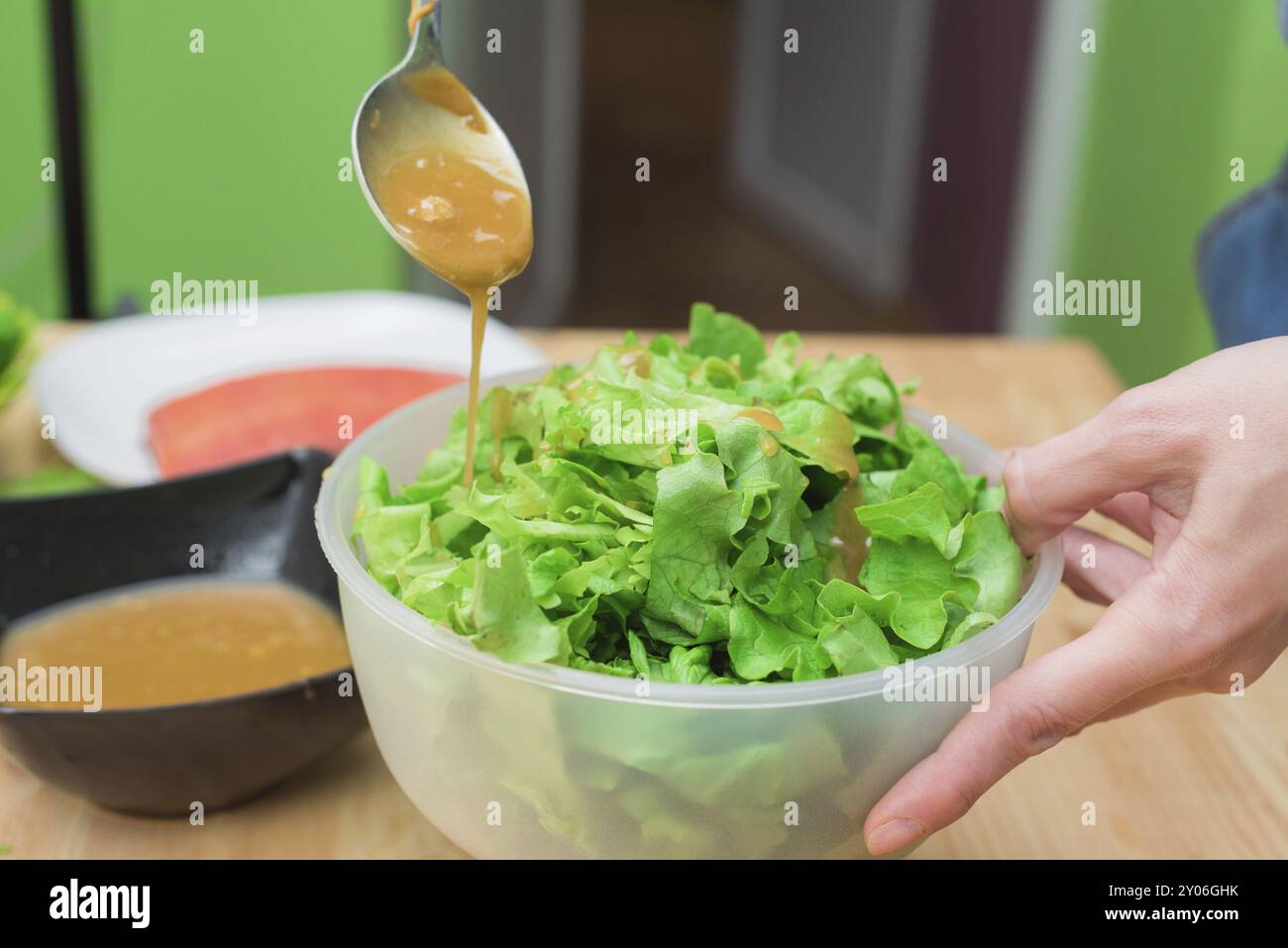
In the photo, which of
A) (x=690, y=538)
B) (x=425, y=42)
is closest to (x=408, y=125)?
(x=425, y=42)

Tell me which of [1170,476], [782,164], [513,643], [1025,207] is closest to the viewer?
[513,643]

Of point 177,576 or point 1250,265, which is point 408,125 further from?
point 1250,265

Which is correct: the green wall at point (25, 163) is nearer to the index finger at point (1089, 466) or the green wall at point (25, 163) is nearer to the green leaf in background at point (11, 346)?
the green leaf in background at point (11, 346)

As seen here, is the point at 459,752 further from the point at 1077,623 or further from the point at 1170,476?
the point at 1077,623

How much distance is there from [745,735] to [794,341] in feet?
1.34

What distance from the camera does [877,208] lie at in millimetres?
4371

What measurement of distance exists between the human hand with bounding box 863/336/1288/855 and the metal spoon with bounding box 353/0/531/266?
449mm

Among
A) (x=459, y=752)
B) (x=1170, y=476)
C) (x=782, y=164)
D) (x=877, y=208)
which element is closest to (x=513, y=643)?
(x=459, y=752)

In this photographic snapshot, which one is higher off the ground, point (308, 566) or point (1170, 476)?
point (1170, 476)

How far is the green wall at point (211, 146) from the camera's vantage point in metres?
2.90

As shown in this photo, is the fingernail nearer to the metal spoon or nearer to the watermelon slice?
the metal spoon

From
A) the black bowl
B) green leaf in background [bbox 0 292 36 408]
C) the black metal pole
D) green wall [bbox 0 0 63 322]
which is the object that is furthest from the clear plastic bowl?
green wall [bbox 0 0 63 322]

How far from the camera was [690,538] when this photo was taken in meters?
0.72

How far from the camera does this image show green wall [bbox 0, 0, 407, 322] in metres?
2.90
